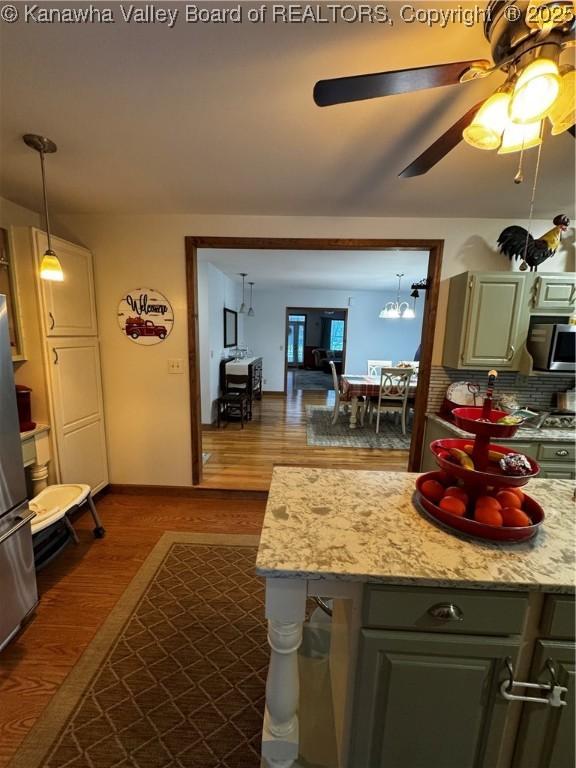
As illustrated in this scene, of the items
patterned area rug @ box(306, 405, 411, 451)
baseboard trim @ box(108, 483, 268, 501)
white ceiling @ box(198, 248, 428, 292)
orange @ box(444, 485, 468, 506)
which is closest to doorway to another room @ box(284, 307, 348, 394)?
white ceiling @ box(198, 248, 428, 292)

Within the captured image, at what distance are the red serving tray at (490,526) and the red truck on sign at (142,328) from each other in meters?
2.42

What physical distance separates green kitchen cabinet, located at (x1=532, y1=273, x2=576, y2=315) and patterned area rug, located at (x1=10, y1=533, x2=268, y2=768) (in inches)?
109

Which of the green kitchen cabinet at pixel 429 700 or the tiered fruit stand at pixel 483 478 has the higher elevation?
the tiered fruit stand at pixel 483 478

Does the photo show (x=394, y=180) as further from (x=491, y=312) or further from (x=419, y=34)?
(x=491, y=312)

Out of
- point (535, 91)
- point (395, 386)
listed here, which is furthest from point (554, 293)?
point (395, 386)

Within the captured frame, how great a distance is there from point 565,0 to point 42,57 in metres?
1.53

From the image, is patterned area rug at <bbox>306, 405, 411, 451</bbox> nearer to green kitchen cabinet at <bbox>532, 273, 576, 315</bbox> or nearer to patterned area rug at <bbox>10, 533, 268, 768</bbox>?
green kitchen cabinet at <bbox>532, 273, 576, 315</bbox>

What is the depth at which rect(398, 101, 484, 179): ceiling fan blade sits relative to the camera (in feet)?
3.42

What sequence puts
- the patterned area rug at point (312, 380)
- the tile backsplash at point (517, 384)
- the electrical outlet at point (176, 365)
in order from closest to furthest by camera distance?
the tile backsplash at point (517, 384) < the electrical outlet at point (176, 365) < the patterned area rug at point (312, 380)

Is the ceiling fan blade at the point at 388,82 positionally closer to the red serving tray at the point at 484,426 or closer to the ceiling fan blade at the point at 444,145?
the ceiling fan blade at the point at 444,145

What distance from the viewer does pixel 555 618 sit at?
857 millimetres

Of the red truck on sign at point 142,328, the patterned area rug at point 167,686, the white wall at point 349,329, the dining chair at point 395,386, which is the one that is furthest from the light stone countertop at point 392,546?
the white wall at point 349,329

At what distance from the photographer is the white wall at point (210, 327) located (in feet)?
14.5

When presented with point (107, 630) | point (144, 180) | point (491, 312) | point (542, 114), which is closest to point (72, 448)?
point (107, 630)
